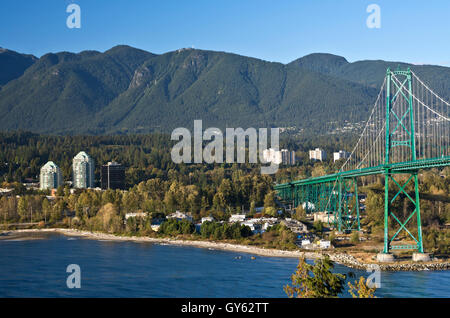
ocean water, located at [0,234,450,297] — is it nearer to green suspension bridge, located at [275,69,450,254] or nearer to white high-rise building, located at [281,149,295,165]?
green suspension bridge, located at [275,69,450,254]

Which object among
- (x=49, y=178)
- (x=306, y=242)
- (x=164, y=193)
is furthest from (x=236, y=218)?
(x=49, y=178)

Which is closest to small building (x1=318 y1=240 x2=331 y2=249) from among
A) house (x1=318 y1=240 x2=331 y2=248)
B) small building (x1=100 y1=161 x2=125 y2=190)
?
house (x1=318 y1=240 x2=331 y2=248)

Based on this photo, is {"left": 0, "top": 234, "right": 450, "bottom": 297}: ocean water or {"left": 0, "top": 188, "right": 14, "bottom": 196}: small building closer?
{"left": 0, "top": 234, "right": 450, "bottom": 297}: ocean water

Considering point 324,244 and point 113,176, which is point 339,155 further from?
point 324,244

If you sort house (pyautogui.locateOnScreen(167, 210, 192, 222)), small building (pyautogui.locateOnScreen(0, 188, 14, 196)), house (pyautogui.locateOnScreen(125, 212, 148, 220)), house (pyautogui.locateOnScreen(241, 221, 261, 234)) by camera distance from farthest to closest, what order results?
small building (pyautogui.locateOnScreen(0, 188, 14, 196)) < house (pyautogui.locateOnScreen(167, 210, 192, 222)) < house (pyautogui.locateOnScreen(125, 212, 148, 220)) < house (pyautogui.locateOnScreen(241, 221, 261, 234))

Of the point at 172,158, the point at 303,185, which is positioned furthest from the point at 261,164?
the point at 303,185

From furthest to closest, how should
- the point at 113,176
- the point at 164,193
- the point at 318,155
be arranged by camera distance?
the point at 318,155 → the point at 113,176 → the point at 164,193
